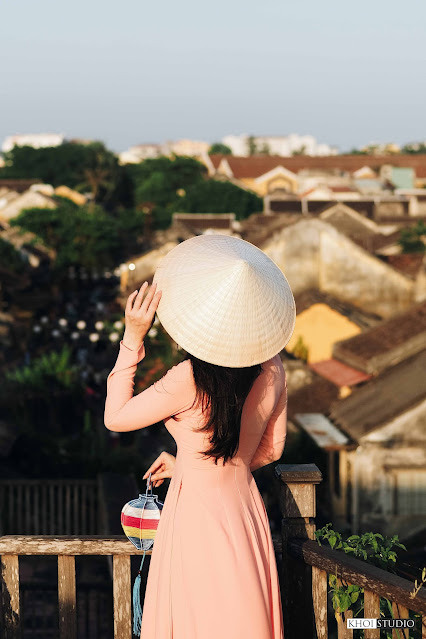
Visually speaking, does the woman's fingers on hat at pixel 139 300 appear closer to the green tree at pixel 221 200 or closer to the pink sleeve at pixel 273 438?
the pink sleeve at pixel 273 438

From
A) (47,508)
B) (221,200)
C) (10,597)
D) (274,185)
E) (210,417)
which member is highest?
(210,417)

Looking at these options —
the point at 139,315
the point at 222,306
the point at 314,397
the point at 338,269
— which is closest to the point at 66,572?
the point at 139,315

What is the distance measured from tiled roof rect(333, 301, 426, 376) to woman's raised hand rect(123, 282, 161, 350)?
46.9 ft

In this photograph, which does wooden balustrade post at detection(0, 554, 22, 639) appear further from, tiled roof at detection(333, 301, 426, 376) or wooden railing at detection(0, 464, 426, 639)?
tiled roof at detection(333, 301, 426, 376)

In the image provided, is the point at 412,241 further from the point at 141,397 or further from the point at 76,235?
the point at 141,397

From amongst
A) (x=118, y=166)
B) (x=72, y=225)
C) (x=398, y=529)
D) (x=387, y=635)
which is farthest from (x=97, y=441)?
(x=118, y=166)

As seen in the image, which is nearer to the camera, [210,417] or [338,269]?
[210,417]

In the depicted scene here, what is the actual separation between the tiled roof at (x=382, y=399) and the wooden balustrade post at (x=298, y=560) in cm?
1074

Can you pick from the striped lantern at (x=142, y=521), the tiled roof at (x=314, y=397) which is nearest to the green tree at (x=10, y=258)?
the tiled roof at (x=314, y=397)

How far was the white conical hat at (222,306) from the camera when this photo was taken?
3.41 meters

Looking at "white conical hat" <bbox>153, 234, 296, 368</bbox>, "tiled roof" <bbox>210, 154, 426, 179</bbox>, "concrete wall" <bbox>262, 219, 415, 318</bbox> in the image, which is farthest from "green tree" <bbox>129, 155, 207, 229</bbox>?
"white conical hat" <bbox>153, 234, 296, 368</bbox>

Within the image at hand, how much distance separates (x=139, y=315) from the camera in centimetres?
348

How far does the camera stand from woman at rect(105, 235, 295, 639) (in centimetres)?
345

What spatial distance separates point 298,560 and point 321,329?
19.5 meters
